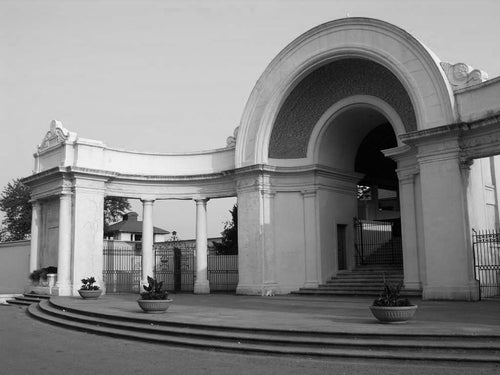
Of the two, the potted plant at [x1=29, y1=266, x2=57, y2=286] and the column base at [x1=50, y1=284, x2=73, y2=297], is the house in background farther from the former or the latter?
the column base at [x1=50, y1=284, x2=73, y2=297]

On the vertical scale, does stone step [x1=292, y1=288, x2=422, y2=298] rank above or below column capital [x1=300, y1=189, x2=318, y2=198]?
below

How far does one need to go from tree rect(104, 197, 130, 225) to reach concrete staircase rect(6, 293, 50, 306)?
30893mm

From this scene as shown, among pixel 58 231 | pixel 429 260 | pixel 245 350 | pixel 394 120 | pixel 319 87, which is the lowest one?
pixel 245 350

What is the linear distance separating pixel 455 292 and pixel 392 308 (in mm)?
7606

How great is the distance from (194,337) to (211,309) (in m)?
4.74

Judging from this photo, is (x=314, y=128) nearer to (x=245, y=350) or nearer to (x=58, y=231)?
(x=58, y=231)

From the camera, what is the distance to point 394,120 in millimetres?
22375

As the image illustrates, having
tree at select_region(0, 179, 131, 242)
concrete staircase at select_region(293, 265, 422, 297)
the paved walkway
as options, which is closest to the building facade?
concrete staircase at select_region(293, 265, 422, 297)

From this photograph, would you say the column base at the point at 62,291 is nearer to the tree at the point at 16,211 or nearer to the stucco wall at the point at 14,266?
the stucco wall at the point at 14,266

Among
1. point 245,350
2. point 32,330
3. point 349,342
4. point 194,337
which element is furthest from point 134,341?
point 349,342

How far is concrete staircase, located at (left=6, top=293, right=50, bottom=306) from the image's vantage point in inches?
910

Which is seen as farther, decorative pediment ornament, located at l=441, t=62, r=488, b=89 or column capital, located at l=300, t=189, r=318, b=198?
column capital, located at l=300, t=189, r=318, b=198

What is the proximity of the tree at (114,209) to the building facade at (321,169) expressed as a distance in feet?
91.8

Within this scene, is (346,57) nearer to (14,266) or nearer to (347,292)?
(347,292)
